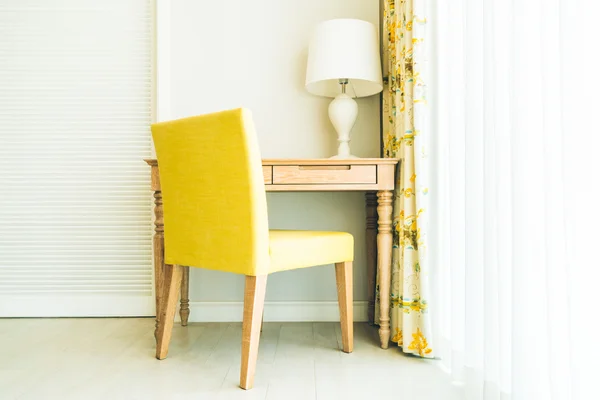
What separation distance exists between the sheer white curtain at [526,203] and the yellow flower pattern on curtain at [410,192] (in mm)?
239

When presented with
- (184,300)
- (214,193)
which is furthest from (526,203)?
(184,300)

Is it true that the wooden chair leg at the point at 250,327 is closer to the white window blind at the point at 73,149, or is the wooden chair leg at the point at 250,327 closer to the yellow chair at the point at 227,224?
the yellow chair at the point at 227,224

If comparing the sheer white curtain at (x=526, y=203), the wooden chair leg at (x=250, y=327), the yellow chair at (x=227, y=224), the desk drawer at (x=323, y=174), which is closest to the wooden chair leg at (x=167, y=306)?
the yellow chair at (x=227, y=224)

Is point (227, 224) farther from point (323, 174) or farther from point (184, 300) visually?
point (184, 300)

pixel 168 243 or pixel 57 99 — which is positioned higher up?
pixel 57 99

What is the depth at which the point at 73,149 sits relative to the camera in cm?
249

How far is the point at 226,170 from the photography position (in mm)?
1499

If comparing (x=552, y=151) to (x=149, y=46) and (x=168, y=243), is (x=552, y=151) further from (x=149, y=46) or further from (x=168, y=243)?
(x=149, y=46)

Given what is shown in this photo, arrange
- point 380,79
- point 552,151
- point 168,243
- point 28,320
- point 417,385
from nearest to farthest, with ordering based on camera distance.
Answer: point 552,151 → point 417,385 → point 168,243 → point 380,79 → point 28,320

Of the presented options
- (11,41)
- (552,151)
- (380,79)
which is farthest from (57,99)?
(552,151)

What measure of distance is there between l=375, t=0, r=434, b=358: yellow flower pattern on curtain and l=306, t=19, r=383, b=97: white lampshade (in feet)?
0.43

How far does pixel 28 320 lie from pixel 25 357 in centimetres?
70

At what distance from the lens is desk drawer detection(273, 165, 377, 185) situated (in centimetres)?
186

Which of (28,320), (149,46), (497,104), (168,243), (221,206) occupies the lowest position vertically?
(28,320)
